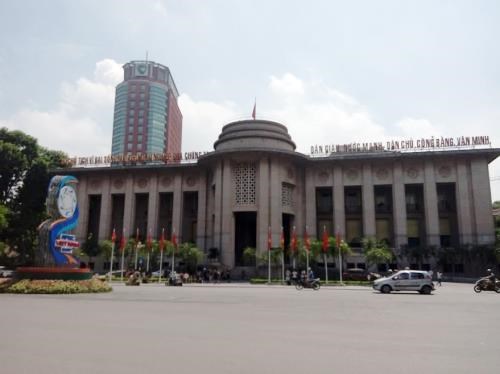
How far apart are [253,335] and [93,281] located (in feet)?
54.2

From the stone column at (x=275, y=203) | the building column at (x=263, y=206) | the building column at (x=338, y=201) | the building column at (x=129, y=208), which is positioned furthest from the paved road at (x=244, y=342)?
the building column at (x=129, y=208)

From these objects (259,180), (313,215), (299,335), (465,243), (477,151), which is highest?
(477,151)

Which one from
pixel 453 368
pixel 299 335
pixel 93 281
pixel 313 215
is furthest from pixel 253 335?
pixel 313 215

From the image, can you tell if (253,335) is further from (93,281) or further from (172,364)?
(93,281)

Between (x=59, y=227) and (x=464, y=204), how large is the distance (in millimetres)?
42820

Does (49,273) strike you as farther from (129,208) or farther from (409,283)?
(129,208)

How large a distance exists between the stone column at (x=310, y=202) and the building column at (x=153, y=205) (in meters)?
20.2

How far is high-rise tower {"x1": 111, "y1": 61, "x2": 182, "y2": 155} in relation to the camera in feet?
Result: 370

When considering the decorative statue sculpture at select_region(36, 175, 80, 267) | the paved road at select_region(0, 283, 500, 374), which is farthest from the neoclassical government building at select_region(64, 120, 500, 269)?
the paved road at select_region(0, 283, 500, 374)

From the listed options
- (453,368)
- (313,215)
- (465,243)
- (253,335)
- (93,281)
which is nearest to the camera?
(453,368)

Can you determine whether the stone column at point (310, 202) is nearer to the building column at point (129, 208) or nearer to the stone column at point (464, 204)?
the stone column at point (464, 204)

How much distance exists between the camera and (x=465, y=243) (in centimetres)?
4506

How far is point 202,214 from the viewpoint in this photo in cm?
5206

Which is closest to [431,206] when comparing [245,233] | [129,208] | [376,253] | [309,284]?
[376,253]
